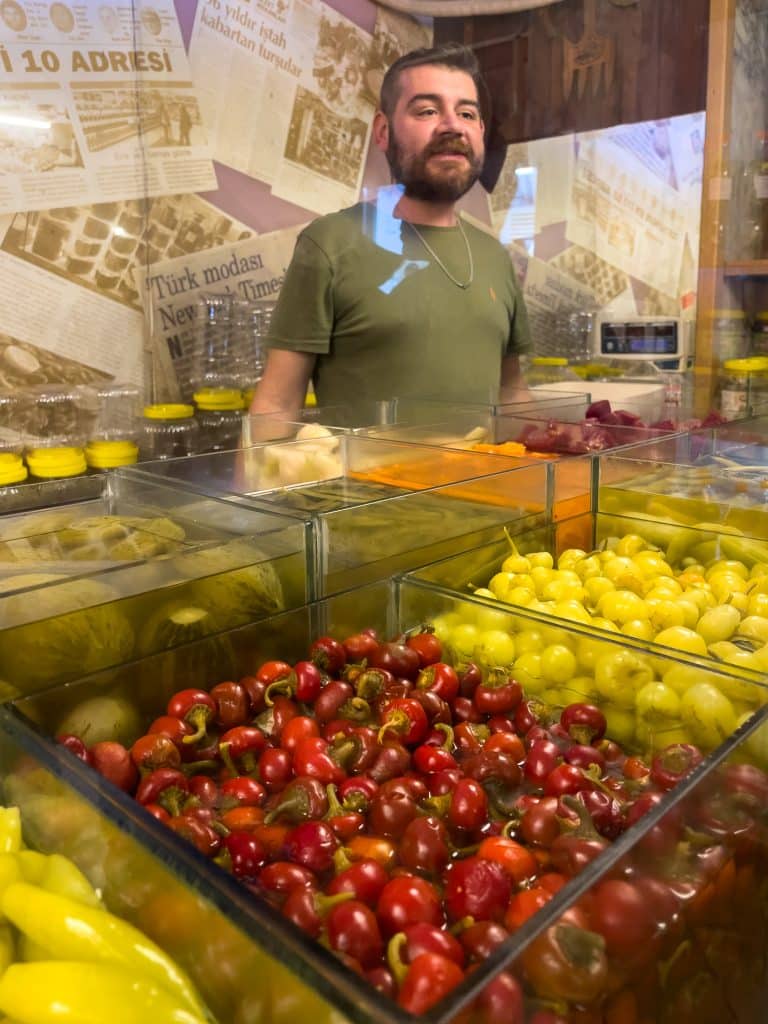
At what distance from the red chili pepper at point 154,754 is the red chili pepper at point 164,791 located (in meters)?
0.04

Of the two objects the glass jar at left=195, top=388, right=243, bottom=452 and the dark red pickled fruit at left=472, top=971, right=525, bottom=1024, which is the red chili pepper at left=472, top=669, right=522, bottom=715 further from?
the glass jar at left=195, top=388, right=243, bottom=452

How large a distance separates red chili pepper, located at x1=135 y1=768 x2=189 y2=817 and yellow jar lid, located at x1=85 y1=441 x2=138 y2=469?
79.7 inches

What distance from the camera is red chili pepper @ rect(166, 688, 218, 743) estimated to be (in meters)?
1.09

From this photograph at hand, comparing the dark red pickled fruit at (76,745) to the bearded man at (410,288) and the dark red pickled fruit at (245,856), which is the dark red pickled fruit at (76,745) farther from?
the bearded man at (410,288)

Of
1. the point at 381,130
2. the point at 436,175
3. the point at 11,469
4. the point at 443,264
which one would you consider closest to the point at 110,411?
the point at 11,469

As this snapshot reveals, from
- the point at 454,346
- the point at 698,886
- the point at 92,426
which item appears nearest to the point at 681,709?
the point at 698,886

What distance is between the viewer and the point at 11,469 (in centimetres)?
260

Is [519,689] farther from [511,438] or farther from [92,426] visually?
[92,426]

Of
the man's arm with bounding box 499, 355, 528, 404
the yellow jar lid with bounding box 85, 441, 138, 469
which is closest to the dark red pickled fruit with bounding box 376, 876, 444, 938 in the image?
the yellow jar lid with bounding box 85, 441, 138, 469

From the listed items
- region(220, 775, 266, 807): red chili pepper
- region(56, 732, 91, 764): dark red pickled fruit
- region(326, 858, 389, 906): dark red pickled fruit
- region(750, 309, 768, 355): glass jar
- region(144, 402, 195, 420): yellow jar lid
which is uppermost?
region(750, 309, 768, 355): glass jar

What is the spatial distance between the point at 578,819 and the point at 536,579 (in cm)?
70

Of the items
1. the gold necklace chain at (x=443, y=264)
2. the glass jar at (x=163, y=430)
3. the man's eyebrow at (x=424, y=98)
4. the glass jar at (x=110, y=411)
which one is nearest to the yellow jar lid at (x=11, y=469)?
the glass jar at (x=110, y=411)

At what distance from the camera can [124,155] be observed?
3.19m

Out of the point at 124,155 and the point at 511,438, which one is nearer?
the point at 511,438
